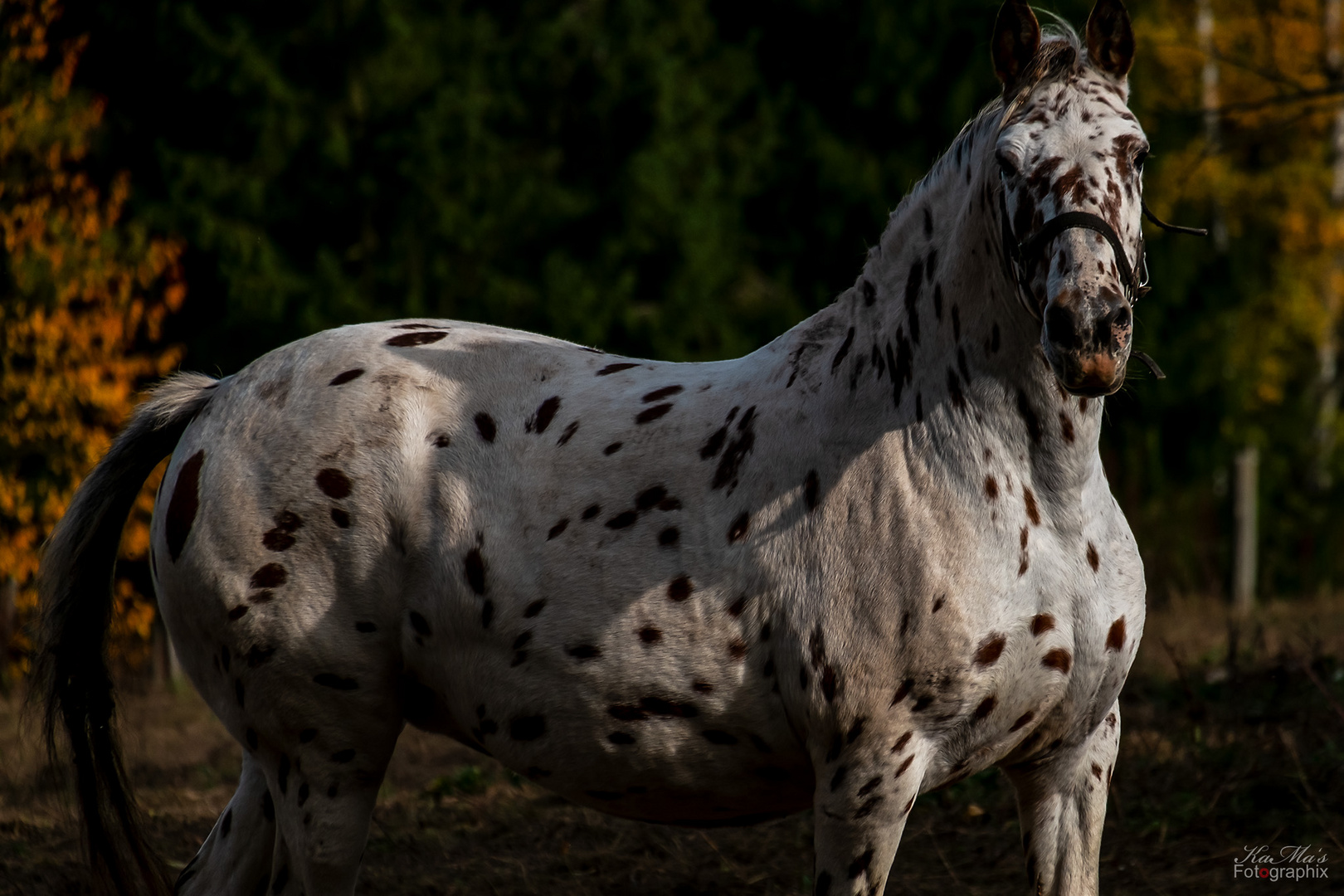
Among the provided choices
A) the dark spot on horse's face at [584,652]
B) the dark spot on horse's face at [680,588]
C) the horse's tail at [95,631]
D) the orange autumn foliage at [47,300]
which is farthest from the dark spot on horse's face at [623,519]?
the orange autumn foliage at [47,300]

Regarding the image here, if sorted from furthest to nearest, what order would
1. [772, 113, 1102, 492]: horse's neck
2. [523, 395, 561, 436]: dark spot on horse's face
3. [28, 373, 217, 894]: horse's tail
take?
[28, 373, 217, 894]: horse's tail
[523, 395, 561, 436]: dark spot on horse's face
[772, 113, 1102, 492]: horse's neck

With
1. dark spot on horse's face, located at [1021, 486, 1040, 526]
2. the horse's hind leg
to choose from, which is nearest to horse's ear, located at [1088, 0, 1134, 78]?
dark spot on horse's face, located at [1021, 486, 1040, 526]

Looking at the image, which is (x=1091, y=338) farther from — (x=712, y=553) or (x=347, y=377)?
(x=347, y=377)

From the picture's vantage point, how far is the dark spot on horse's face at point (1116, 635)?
2904 millimetres

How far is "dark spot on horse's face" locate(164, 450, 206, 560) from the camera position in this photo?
3.53 metres

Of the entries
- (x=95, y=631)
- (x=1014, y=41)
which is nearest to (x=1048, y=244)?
(x=1014, y=41)

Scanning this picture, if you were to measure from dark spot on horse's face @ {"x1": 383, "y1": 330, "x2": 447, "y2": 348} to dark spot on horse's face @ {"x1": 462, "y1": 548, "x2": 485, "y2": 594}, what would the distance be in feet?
2.31

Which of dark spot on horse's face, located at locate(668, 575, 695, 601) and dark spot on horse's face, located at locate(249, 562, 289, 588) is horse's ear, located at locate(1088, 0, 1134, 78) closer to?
dark spot on horse's face, located at locate(668, 575, 695, 601)

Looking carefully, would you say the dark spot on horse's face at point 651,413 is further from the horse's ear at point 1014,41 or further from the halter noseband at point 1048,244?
the horse's ear at point 1014,41

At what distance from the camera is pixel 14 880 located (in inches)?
188

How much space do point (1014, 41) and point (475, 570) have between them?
184 centimetres

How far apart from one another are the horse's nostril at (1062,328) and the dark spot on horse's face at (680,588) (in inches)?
41.3

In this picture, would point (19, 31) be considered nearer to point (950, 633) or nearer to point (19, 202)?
point (19, 202)

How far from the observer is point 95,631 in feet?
12.6
